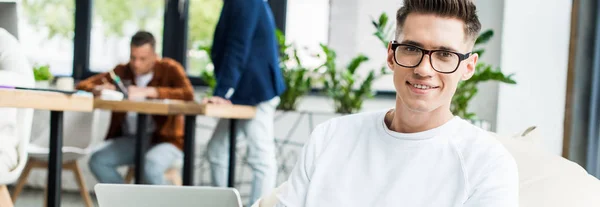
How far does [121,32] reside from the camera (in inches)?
240

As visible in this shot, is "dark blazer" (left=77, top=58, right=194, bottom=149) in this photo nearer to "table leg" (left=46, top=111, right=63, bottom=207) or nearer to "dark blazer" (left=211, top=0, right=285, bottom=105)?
"dark blazer" (left=211, top=0, right=285, bottom=105)

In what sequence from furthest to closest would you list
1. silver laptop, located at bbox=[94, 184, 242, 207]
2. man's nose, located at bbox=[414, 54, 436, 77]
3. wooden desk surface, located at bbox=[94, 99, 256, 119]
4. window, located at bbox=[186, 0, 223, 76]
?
window, located at bbox=[186, 0, 223, 76]
wooden desk surface, located at bbox=[94, 99, 256, 119]
man's nose, located at bbox=[414, 54, 436, 77]
silver laptop, located at bbox=[94, 184, 242, 207]

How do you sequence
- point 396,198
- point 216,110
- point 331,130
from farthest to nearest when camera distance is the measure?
point 216,110
point 331,130
point 396,198

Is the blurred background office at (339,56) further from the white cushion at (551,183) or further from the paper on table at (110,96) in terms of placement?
the white cushion at (551,183)

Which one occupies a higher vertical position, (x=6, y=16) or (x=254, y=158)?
(x=6, y=16)

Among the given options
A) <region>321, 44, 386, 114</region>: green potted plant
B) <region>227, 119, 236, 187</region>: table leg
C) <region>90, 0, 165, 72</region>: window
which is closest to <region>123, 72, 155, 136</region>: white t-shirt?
<region>227, 119, 236, 187</region>: table leg

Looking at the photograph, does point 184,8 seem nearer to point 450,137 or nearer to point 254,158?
point 254,158

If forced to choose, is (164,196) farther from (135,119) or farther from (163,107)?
(135,119)

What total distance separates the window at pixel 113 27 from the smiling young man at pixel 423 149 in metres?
4.62

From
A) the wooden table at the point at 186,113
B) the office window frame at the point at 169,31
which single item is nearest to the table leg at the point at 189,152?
the wooden table at the point at 186,113

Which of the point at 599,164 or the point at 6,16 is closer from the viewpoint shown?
the point at 6,16

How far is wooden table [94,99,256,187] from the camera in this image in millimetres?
3385

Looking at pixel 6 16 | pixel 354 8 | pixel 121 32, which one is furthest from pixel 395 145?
pixel 121 32

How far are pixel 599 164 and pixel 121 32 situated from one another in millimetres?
3950
